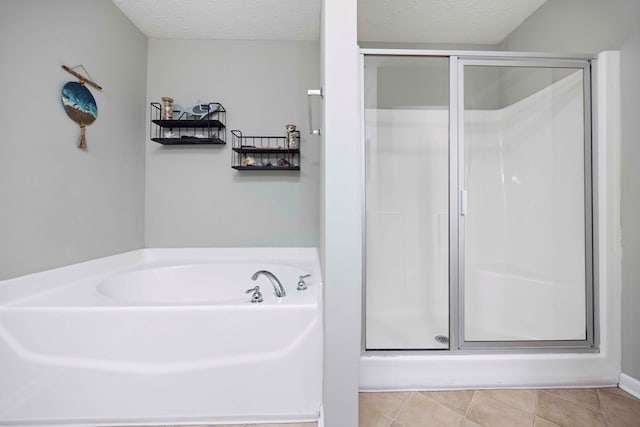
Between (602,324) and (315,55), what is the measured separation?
108 inches

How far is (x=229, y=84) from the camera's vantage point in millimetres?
2480

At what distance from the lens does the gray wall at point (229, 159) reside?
8.09ft

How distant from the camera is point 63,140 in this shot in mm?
1696

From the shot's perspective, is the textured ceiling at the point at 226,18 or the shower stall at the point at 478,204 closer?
the shower stall at the point at 478,204

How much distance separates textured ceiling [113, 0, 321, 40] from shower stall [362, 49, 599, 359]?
924mm

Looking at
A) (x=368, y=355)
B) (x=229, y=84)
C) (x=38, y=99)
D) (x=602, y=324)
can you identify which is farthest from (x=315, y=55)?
(x=602, y=324)

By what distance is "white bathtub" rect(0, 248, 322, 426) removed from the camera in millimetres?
1253

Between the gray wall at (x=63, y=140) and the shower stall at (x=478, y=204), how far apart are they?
5.86 feet

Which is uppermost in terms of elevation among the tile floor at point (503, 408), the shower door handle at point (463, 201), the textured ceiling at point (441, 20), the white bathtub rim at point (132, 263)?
the textured ceiling at point (441, 20)

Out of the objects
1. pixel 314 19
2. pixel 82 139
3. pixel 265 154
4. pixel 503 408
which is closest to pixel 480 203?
pixel 503 408

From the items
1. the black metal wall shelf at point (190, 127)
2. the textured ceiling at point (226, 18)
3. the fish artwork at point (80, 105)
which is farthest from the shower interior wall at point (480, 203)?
the fish artwork at point (80, 105)

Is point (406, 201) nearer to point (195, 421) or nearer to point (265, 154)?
point (265, 154)

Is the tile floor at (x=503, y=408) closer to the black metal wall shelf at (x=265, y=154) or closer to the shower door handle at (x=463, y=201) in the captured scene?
the shower door handle at (x=463, y=201)

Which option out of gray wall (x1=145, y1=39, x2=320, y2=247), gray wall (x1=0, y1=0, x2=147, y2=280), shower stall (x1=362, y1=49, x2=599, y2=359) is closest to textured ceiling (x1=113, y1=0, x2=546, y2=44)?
gray wall (x1=145, y1=39, x2=320, y2=247)
